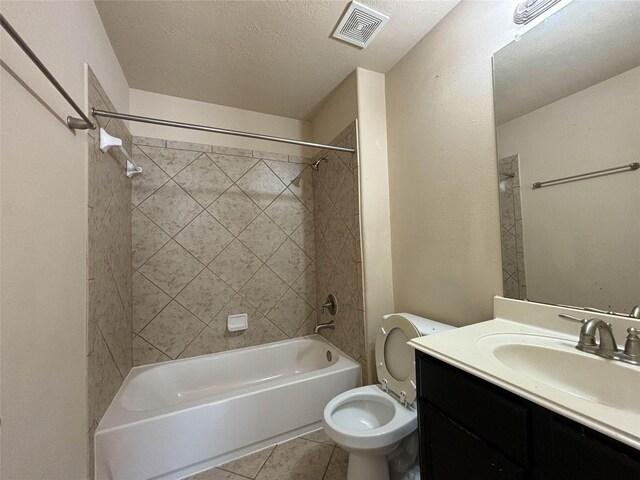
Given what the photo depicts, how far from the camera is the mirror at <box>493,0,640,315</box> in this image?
78 cm

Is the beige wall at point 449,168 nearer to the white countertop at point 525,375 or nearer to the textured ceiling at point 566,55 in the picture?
the textured ceiling at point 566,55

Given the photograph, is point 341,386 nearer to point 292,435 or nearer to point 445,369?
point 292,435

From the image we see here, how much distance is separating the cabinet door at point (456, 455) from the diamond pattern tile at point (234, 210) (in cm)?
178

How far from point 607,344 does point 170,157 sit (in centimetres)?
253

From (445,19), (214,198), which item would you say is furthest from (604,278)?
(214,198)

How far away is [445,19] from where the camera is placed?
4.28 ft

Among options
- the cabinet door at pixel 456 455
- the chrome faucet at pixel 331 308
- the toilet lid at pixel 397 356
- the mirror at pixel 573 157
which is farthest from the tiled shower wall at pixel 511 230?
the chrome faucet at pixel 331 308

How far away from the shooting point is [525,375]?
0.70 m

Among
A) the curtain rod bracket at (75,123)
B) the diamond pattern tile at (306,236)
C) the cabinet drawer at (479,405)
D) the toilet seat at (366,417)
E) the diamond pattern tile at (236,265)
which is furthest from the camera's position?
the diamond pattern tile at (306,236)

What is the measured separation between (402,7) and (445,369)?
1654 millimetres

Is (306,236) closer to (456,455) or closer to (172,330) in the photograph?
(172,330)

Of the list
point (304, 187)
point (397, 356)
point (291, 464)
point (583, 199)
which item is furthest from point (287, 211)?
point (583, 199)

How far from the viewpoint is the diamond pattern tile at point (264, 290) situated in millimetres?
2133

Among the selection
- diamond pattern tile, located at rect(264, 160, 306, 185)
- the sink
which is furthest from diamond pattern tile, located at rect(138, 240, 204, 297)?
the sink
